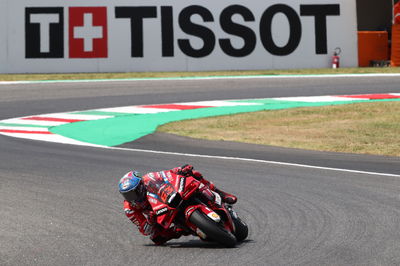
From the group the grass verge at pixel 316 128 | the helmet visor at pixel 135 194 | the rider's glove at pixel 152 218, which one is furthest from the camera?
the grass verge at pixel 316 128

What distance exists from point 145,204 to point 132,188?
0.26m

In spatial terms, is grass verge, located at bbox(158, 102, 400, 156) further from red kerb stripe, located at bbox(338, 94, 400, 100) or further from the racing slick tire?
the racing slick tire

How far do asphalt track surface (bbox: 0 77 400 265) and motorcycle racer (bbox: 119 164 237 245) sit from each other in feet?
0.37

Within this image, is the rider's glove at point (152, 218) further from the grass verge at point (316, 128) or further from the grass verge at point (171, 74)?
the grass verge at point (171, 74)

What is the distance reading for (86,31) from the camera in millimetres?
26438

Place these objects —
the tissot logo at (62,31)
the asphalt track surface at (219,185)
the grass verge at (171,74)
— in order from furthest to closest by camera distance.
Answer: the tissot logo at (62,31)
the grass verge at (171,74)
the asphalt track surface at (219,185)

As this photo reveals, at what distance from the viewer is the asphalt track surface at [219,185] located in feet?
20.4

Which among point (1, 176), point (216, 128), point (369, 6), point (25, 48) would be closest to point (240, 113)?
point (216, 128)

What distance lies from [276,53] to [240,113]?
8.89 metres

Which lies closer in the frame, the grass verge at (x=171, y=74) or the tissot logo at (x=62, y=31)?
the grass verge at (x=171, y=74)

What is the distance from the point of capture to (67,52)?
1048 inches

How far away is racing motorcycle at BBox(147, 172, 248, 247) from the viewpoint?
253 inches

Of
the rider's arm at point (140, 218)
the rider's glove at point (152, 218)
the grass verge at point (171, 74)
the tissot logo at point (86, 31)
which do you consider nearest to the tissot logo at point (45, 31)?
the tissot logo at point (86, 31)

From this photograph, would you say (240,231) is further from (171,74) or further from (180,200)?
(171,74)
